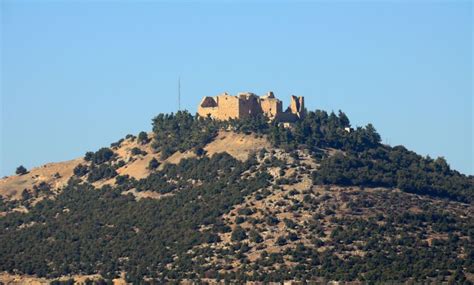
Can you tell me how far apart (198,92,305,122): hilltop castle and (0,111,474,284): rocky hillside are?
1.36 meters

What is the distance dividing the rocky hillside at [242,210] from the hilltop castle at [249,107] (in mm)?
1359

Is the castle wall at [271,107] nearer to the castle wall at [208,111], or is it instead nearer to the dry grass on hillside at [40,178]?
the castle wall at [208,111]

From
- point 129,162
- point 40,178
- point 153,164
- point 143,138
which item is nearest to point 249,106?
point 153,164

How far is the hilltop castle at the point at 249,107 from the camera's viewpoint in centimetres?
16962

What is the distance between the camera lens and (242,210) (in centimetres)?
15662

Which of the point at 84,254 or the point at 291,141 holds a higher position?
the point at 291,141

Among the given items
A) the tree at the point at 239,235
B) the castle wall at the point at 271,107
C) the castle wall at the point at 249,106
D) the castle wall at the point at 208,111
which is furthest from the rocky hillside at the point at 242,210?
the castle wall at the point at 271,107

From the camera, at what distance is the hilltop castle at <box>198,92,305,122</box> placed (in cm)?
16962

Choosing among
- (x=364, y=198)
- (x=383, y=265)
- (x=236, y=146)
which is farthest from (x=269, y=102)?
(x=383, y=265)

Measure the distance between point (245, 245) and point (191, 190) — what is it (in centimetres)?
1447

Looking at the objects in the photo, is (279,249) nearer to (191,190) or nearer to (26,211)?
(191,190)

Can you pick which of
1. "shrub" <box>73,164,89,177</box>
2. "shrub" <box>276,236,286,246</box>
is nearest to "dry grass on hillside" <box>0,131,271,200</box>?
"shrub" <box>73,164,89,177</box>

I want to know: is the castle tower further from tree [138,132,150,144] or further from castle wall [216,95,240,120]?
tree [138,132,150,144]

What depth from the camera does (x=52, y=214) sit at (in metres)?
169
